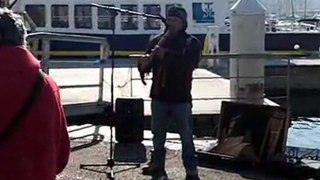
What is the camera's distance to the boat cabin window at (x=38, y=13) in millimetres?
30828

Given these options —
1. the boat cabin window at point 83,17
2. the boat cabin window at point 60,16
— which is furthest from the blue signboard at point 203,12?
the boat cabin window at point 60,16

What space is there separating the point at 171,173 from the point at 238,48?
573cm

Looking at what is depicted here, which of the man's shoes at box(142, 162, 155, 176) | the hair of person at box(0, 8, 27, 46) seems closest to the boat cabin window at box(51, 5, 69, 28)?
the man's shoes at box(142, 162, 155, 176)

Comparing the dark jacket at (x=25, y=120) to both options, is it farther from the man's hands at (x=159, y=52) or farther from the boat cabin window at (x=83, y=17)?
the boat cabin window at (x=83, y=17)

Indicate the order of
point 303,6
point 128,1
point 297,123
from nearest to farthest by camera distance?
point 297,123
point 128,1
point 303,6

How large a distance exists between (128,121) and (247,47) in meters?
4.10

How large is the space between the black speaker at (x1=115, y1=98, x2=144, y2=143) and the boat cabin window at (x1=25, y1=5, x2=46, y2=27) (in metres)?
20.9

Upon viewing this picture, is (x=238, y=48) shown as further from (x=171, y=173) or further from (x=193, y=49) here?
(x=193, y=49)

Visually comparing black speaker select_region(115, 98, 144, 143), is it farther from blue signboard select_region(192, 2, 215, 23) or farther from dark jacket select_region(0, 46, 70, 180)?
blue signboard select_region(192, 2, 215, 23)

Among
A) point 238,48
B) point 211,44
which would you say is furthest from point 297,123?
point 211,44

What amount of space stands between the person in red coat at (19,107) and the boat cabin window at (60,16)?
1093 inches

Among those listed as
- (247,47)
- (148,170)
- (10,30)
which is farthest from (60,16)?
(10,30)

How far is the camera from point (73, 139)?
1092cm

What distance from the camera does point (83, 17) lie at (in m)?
30.8
